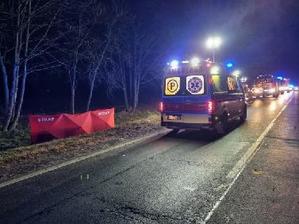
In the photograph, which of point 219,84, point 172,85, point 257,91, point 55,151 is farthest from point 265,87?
point 55,151

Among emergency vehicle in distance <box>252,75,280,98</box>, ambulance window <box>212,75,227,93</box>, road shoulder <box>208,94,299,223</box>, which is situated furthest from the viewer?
emergency vehicle in distance <box>252,75,280,98</box>

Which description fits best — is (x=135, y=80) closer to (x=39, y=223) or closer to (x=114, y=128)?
(x=114, y=128)

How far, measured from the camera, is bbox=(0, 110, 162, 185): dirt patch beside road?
23.4 feet

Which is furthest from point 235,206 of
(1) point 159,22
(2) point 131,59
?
(1) point 159,22

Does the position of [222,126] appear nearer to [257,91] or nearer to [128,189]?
[128,189]

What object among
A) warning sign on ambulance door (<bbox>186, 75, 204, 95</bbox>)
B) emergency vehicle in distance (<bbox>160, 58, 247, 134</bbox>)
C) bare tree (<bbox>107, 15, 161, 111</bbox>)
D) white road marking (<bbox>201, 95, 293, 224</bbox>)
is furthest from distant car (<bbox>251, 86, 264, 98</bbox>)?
warning sign on ambulance door (<bbox>186, 75, 204, 95</bbox>)

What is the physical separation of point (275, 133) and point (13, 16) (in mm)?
10479

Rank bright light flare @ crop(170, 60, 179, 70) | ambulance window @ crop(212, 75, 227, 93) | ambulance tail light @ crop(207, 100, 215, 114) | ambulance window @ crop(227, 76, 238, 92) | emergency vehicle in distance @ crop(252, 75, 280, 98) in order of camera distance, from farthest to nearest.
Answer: emergency vehicle in distance @ crop(252, 75, 280, 98)
ambulance window @ crop(227, 76, 238, 92)
bright light flare @ crop(170, 60, 179, 70)
ambulance window @ crop(212, 75, 227, 93)
ambulance tail light @ crop(207, 100, 215, 114)

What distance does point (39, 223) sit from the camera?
4.37 metres

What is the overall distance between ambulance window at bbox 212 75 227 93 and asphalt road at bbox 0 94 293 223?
9.71 ft

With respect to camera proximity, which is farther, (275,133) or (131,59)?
(131,59)

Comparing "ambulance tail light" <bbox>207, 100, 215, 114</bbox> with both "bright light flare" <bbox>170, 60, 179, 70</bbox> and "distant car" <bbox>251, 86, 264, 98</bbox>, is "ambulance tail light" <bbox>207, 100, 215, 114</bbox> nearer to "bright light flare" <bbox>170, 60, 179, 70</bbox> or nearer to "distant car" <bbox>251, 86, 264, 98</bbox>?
"bright light flare" <bbox>170, 60, 179, 70</bbox>

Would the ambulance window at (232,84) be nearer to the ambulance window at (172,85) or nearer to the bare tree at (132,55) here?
the ambulance window at (172,85)

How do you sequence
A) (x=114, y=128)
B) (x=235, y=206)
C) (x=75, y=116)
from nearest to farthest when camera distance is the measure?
(x=235, y=206)
(x=75, y=116)
(x=114, y=128)
